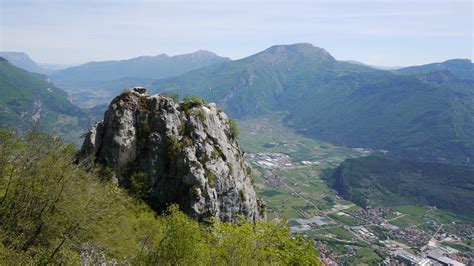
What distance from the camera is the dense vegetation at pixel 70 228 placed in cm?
2962

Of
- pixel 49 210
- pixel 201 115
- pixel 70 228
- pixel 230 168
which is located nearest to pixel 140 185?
pixel 230 168

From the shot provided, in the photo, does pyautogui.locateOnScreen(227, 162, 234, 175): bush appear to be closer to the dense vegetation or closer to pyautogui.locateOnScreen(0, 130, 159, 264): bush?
the dense vegetation

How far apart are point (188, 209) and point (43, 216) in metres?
22.0

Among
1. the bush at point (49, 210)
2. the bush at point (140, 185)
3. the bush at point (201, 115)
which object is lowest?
the bush at point (140, 185)

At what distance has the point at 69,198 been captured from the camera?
32.9 m

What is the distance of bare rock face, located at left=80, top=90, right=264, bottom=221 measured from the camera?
51156 millimetres

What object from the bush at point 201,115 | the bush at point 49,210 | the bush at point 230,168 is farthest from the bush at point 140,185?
the bush at point 230,168

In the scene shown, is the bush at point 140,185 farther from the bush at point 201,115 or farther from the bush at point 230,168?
the bush at point 230,168

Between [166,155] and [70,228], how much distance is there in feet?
74.8

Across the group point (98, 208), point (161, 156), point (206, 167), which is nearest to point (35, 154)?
point (98, 208)

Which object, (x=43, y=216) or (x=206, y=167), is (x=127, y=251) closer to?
(x=43, y=216)

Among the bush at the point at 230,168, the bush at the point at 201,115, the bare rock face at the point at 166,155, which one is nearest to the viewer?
the bare rock face at the point at 166,155

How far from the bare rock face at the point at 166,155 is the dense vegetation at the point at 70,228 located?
1323 cm

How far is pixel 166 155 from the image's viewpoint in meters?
53.3
